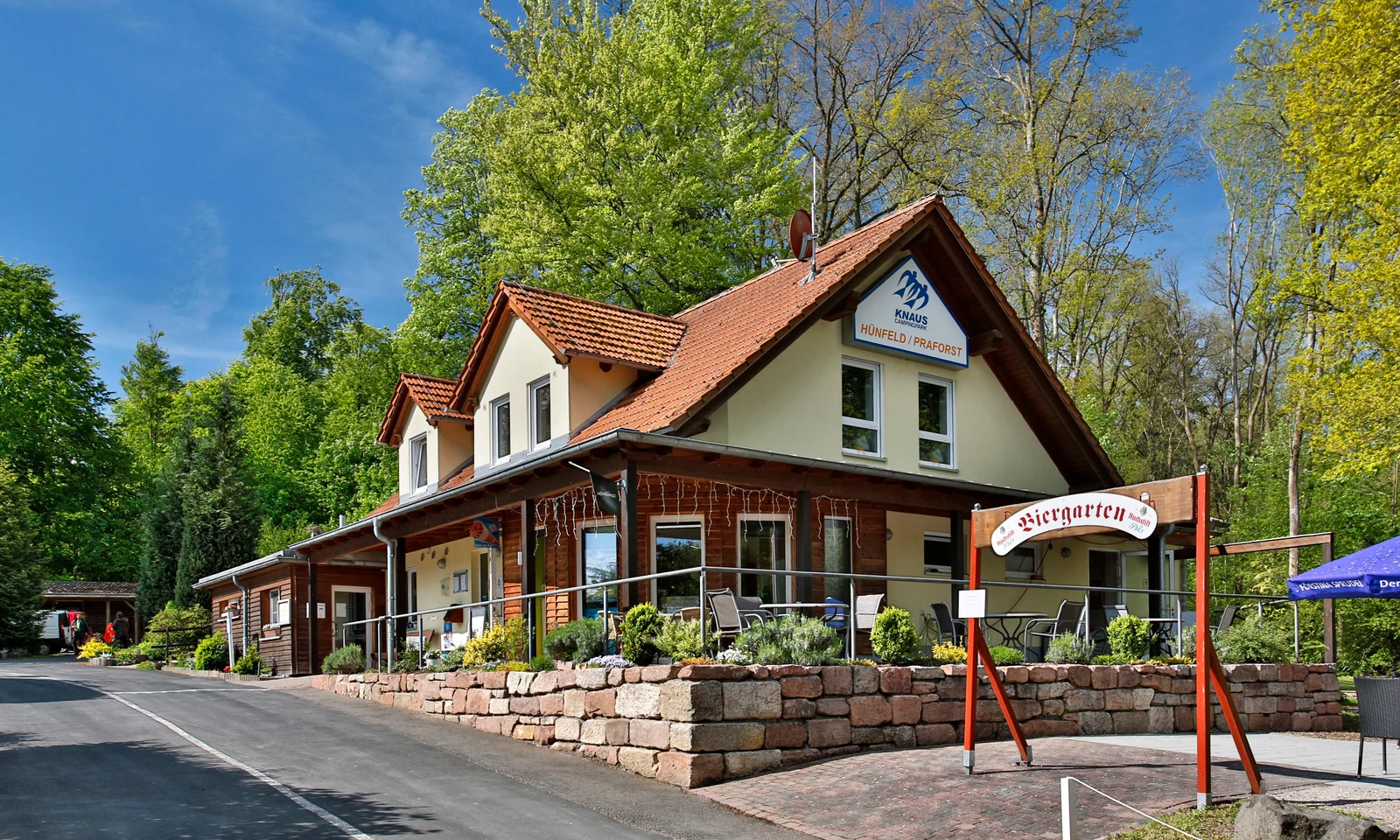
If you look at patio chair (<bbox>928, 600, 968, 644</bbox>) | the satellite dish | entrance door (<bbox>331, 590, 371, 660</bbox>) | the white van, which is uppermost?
the satellite dish

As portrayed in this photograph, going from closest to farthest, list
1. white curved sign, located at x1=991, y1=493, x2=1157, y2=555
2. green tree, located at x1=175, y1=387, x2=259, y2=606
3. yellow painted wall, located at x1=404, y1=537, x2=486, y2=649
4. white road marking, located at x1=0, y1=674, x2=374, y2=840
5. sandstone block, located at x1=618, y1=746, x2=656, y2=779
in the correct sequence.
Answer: white road marking, located at x1=0, y1=674, x2=374, y2=840, white curved sign, located at x1=991, y1=493, x2=1157, y2=555, sandstone block, located at x1=618, y1=746, x2=656, y2=779, yellow painted wall, located at x1=404, y1=537, x2=486, y2=649, green tree, located at x1=175, y1=387, x2=259, y2=606

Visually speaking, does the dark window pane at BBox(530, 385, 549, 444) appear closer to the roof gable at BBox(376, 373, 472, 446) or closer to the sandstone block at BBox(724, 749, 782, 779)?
the roof gable at BBox(376, 373, 472, 446)

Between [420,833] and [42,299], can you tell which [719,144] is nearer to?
[420,833]

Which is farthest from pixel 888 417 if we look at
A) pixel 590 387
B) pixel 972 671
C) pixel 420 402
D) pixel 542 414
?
pixel 420 402

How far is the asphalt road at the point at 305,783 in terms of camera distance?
29.3 ft

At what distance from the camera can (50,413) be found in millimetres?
42969

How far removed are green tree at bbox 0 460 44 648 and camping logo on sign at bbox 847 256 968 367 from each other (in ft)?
98.0

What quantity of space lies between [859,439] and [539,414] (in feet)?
16.4

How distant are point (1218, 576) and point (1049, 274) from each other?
9354mm

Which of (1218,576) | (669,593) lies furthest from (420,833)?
(1218,576)

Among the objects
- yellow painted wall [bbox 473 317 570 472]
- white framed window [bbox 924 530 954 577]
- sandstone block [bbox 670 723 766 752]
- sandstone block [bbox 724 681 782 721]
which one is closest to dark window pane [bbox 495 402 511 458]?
yellow painted wall [bbox 473 317 570 472]

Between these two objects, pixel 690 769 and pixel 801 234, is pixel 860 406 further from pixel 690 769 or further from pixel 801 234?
pixel 690 769

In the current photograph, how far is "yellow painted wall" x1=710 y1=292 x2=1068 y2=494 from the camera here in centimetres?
1608

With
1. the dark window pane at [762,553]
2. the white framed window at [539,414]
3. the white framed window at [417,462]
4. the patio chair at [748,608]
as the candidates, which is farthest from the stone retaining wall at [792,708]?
the white framed window at [417,462]
